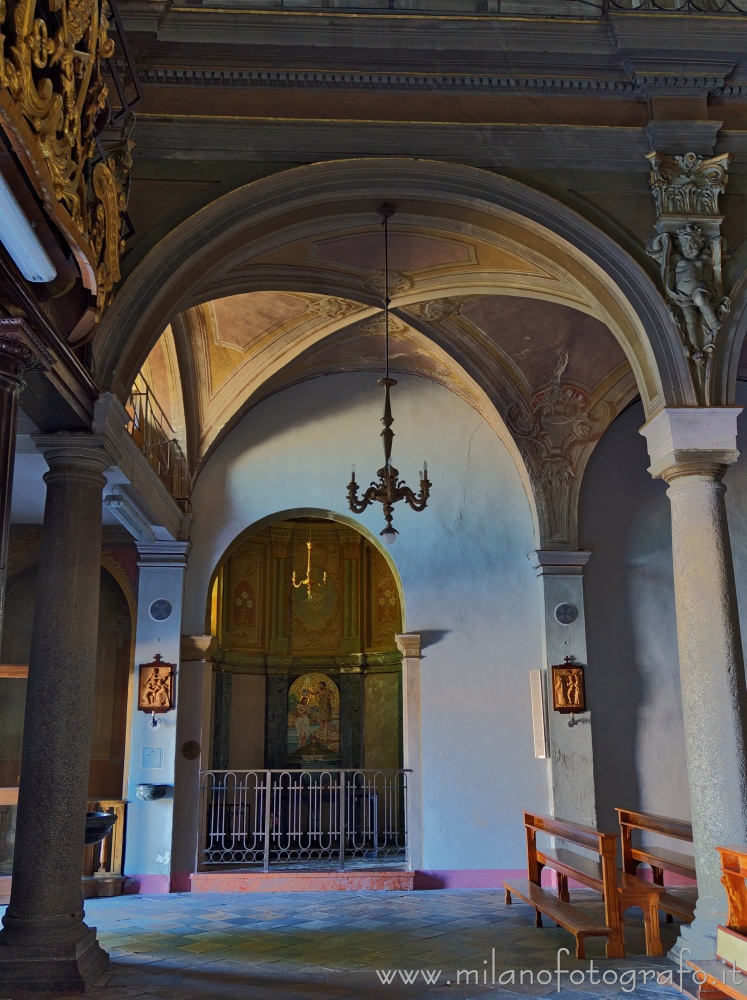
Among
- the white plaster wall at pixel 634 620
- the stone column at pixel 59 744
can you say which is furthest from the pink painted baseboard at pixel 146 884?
the white plaster wall at pixel 634 620

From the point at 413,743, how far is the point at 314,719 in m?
3.37

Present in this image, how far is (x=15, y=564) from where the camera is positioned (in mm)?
10867

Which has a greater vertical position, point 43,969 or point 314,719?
point 314,719

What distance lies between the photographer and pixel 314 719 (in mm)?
13523

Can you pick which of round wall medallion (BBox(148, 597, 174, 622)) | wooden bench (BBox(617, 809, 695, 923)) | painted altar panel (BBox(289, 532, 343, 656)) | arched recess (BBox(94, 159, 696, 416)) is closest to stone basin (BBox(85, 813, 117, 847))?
round wall medallion (BBox(148, 597, 174, 622))

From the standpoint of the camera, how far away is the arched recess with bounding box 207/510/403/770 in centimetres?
1321

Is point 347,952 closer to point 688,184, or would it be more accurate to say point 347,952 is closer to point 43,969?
point 43,969

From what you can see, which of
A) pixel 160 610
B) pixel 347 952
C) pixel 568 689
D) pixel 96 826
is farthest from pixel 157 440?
pixel 347 952

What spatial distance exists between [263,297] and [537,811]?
6229 mm

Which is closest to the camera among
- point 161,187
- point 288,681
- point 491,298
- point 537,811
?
point 161,187

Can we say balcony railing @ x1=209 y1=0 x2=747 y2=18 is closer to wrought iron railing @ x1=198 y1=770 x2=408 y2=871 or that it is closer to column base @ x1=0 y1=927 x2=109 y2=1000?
column base @ x1=0 y1=927 x2=109 y2=1000

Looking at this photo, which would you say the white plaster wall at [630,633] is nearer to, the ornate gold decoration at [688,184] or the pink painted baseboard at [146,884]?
the ornate gold decoration at [688,184]

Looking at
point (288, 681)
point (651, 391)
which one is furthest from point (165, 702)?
point (651, 391)

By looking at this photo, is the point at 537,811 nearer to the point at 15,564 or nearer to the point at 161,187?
the point at 15,564
